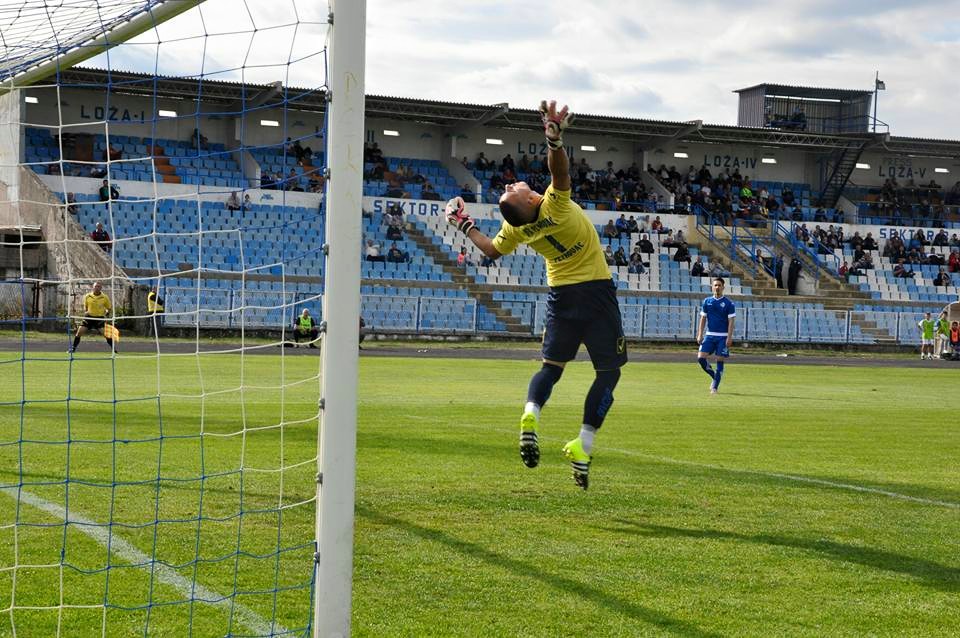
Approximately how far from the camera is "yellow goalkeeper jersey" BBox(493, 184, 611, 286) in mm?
8219

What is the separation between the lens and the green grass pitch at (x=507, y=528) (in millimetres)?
5148

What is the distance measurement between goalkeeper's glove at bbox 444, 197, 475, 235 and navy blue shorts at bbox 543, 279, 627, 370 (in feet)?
2.81

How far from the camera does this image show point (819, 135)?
178 ft

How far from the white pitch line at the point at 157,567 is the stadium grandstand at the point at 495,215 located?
24.7 metres

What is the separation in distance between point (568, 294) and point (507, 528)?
2090 millimetres

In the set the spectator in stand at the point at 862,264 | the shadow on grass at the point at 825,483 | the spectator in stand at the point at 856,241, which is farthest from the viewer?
the spectator in stand at the point at 856,241

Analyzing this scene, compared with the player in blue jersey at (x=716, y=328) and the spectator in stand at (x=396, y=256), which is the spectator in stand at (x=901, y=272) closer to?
the spectator in stand at (x=396, y=256)

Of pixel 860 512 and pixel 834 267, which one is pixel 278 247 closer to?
pixel 834 267

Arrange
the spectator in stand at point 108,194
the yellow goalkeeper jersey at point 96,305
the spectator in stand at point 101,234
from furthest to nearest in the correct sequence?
the spectator in stand at point 101,234
the yellow goalkeeper jersey at point 96,305
the spectator in stand at point 108,194

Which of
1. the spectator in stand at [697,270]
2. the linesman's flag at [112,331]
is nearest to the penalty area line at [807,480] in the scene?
the linesman's flag at [112,331]

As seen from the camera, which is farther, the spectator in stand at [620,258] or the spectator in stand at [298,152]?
the spectator in stand at [620,258]

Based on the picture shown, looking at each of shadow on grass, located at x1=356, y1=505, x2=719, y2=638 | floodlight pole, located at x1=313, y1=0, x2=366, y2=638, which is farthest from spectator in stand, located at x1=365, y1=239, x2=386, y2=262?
floodlight pole, located at x1=313, y1=0, x2=366, y2=638

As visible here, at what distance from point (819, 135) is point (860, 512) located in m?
49.3

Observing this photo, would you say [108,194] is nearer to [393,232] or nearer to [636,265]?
[393,232]
